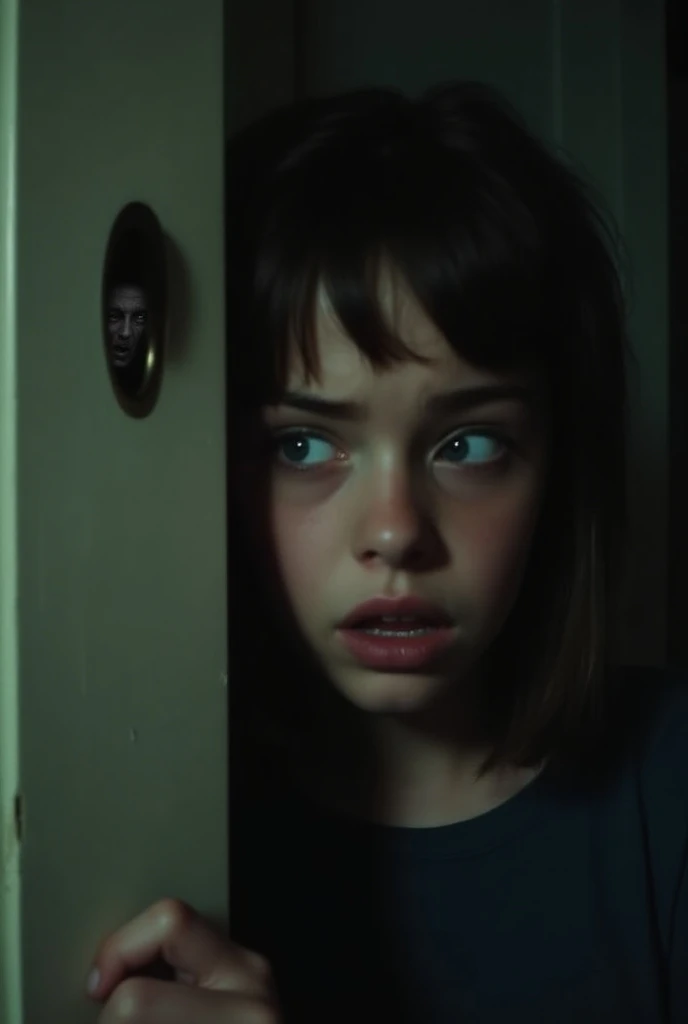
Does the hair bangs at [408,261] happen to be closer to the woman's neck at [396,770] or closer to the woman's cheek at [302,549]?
the woman's cheek at [302,549]

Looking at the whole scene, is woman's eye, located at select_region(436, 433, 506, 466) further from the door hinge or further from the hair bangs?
the door hinge

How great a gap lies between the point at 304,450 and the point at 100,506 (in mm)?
180

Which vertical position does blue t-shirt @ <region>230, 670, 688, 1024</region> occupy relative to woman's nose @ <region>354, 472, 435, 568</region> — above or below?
below

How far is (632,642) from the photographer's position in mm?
922

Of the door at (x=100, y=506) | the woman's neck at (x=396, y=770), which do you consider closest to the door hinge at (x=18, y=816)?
the door at (x=100, y=506)

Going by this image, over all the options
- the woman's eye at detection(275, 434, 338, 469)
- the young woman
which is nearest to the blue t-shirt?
the young woman

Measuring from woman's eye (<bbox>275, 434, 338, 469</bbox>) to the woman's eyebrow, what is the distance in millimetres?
24

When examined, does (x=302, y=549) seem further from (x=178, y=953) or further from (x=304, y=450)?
(x=178, y=953)

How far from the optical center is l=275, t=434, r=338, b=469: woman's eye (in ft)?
1.64

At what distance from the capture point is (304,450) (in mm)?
506

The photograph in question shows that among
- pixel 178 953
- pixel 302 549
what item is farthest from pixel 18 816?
pixel 302 549

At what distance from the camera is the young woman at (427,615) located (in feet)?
1.57

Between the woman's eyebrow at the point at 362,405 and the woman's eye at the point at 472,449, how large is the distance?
2 centimetres

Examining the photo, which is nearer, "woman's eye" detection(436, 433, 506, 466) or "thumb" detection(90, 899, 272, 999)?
"thumb" detection(90, 899, 272, 999)
